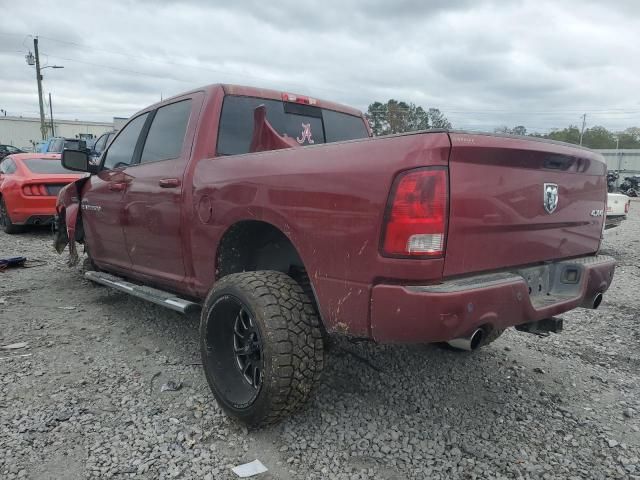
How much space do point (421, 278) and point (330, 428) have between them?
114 cm

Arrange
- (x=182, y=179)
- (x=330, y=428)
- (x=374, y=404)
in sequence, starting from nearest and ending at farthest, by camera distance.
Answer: (x=330, y=428), (x=374, y=404), (x=182, y=179)

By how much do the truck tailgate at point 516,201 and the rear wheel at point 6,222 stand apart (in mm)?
9042

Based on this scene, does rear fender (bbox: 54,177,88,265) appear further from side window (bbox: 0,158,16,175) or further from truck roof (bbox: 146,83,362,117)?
side window (bbox: 0,158,16,175)

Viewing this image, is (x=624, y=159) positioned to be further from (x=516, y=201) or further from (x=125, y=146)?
(x=516, y=201)

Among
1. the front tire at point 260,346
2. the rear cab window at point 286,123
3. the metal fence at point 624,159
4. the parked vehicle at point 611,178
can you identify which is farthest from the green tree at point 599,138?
the front tire at point 260,346

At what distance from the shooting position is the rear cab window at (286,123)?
3.43 metres

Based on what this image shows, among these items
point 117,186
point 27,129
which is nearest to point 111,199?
point 117,186

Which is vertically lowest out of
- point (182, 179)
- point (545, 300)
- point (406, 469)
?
point (406, 469)

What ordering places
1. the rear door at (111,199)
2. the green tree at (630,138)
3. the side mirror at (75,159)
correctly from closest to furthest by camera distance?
1. the rear door at (111,199)
2. the side mirror at (75,159)
3. the green tree at (630,138)

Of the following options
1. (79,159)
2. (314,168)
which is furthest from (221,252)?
(79,159)

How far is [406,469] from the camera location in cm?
240

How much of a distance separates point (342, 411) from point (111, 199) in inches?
105

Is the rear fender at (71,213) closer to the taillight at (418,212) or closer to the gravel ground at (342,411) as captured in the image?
the gravel ground at (342,411)

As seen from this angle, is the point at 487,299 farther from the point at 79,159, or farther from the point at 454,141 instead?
the point at 79,159
